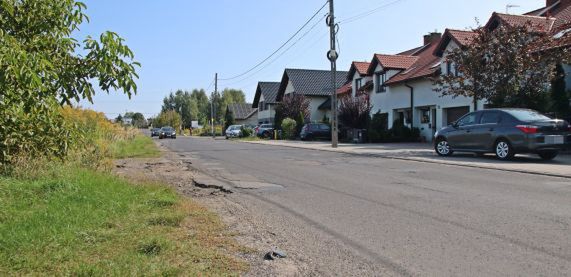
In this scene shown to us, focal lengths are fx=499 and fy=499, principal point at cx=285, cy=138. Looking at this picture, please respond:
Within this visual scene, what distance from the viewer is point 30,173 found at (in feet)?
27.6

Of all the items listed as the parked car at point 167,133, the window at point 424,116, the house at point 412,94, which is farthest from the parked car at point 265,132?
the window at point 424,116

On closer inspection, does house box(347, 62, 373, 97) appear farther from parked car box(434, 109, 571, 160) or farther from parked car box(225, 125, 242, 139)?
parked car box(434, 109, 571, 160)

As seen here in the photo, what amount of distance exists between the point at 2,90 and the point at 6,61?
1.06 metres

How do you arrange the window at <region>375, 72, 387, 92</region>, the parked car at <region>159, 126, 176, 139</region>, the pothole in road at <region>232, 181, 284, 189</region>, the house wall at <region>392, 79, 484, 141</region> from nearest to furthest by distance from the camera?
the pothole in road at <region>232, 181, 284, 189</region>, the house wall at <region>392, 79, 484, 141</region>, the window at <region>375, 72, 387, 92</region>, the parked car at <region>159, 126, 176, 139</region>

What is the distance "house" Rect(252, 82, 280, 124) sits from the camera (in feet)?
216

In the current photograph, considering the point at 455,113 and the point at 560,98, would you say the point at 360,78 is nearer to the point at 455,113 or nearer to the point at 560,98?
the point at 455,113

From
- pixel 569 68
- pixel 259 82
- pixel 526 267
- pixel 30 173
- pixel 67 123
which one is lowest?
pixel 526 267

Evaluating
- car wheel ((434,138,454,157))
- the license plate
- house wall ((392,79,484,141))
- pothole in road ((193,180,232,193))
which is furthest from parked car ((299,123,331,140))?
pothole in road ((193,180,232,193))

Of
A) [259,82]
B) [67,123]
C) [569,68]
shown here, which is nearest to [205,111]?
[259,82]

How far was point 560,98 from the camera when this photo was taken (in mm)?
20688

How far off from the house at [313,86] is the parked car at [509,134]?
34973 millimetres

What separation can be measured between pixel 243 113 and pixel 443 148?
2935 inches

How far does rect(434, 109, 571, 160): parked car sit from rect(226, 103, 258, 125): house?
69.4 meters

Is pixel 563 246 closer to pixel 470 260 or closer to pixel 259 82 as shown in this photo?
pixel 470 260
